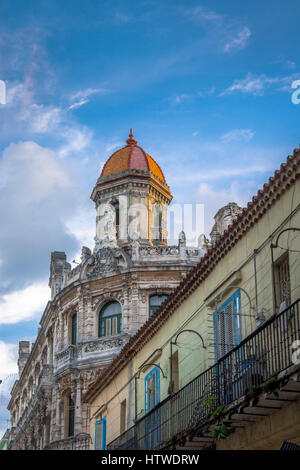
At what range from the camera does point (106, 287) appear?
41656mm

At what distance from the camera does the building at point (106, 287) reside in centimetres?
4056

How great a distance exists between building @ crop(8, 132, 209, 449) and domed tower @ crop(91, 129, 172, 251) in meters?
0.06

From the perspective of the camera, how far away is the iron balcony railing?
1325 cm

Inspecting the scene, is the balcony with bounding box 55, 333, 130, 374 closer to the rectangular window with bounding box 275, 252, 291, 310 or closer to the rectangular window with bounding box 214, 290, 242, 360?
the rectangular window with bounding box 214, 290, 242, 360

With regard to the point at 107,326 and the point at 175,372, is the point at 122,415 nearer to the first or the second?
the point at 175,372

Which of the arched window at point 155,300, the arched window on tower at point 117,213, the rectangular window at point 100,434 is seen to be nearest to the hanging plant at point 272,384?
the rectangular window at point 100,434

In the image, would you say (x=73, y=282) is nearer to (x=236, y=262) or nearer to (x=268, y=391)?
(x=236, y=262)

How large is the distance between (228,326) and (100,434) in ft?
39.3

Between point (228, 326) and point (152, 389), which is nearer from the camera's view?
point (228, 326)

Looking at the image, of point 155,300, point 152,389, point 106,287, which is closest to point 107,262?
point 106,287

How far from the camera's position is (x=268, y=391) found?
12.6 metres

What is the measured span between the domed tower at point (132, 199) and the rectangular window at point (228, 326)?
26.6 meters

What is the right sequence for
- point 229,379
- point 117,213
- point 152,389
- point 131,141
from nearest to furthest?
point 229,379, point 152,389, point 117,213, point 131,141

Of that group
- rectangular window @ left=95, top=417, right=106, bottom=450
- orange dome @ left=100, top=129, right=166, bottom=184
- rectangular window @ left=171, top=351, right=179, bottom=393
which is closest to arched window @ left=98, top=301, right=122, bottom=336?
orange dome @ left=100, top=129, right=166, bottom=184
